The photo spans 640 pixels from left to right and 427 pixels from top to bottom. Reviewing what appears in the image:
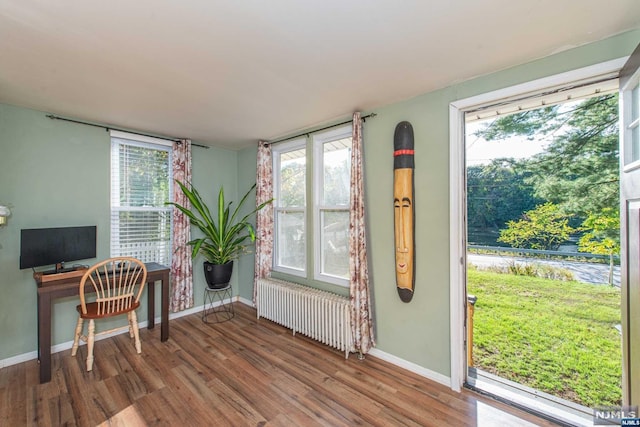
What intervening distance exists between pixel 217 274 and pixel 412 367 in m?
2.46

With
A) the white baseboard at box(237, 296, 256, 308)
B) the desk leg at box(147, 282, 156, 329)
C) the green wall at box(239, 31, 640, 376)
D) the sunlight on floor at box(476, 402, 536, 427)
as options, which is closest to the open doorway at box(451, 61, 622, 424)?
the green wall at box(239, 31, 640, 376)

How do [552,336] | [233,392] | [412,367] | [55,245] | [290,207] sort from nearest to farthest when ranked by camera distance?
1. [233,392]
2. [412,367]
3. [55,245]
4. [552,336]
5. [290,207]

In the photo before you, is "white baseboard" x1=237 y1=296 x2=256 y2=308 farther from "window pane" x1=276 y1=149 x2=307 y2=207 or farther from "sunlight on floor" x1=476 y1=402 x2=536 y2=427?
"sunlight on floor" x1=476 y1=402 x2=536 y2=427

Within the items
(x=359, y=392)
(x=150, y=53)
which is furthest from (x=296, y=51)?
(x=359, y=392)

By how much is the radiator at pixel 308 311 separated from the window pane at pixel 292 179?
111 centimetres

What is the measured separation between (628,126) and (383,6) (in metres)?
1.43

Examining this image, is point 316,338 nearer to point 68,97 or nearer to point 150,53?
point 150,53

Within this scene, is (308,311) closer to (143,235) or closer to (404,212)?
(404,212)

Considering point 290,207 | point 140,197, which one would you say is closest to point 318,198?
point 290,207

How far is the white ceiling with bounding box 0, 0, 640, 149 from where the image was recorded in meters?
1.32

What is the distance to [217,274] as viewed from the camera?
3352mm

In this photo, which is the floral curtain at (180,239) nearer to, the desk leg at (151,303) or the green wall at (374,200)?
the desk leg at (151,303)

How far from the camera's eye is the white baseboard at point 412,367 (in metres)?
2.19

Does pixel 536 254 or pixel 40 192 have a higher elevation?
pixel 40 192
